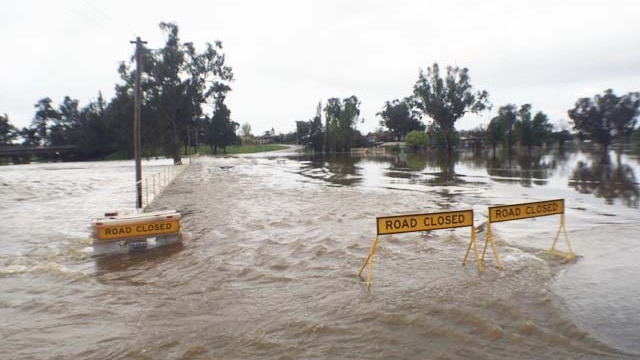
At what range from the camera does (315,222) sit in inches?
560

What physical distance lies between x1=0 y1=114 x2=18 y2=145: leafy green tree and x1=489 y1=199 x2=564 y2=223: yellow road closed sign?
4906 inches

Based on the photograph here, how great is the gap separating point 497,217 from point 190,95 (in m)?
55.1

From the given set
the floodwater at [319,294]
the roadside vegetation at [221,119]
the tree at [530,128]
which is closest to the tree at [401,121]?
the roadside vegetation at [221,119]

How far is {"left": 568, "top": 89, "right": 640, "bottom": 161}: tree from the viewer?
169 feet

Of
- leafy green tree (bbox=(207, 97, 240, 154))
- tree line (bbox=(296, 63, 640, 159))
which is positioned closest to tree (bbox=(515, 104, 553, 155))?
tree line (bbox=(296, 63, 640, 159))

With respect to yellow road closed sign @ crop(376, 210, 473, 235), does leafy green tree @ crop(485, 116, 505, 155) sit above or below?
above

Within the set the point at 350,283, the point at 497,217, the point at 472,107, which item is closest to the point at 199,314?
the point at 350,283

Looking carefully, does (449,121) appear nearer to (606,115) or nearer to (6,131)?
(606,115)

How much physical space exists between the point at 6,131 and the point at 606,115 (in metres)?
121

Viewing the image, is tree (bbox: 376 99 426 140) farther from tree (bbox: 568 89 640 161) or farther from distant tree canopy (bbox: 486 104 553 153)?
tree (bbox: 568 89 640 161)

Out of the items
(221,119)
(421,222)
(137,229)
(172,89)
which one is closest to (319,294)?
(421,222)

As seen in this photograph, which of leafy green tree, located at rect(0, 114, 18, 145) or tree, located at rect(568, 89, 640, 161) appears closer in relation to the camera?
tree, located at rect(568, 89, 640, 161)

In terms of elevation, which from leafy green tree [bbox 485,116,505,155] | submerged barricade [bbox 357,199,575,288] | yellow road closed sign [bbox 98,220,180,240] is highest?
leafy green tree [bbox 485,116,505,155]

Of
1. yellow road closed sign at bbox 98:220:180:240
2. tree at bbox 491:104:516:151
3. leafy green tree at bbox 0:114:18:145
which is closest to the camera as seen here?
yellow road closed sign at bbox 98:220:180:240
